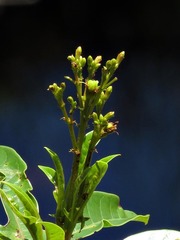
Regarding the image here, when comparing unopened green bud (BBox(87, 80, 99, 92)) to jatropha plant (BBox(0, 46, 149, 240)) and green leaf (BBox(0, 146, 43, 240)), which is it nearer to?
jatropha plant (BBox(0, 46, 149, 240))

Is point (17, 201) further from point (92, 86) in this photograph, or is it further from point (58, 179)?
point (92, 86)

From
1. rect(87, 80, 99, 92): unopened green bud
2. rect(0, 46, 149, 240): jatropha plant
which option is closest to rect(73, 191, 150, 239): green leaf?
rect(0, 46, 149, 240): jatropha plant

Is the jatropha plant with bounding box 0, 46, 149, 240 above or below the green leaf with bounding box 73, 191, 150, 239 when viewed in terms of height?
above

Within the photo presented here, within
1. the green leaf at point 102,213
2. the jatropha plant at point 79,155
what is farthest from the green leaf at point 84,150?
the green leaf at point 102,213

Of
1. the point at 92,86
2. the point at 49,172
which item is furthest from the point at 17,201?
the point at 92,86

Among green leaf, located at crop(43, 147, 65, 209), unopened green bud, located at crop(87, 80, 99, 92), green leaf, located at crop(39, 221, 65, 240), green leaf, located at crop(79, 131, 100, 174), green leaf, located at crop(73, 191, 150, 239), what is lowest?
green leaf, located at crop(73, 191, 150, 239)

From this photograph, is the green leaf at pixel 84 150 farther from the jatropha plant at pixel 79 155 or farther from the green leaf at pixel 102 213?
the green leaf at pixel 102 213
